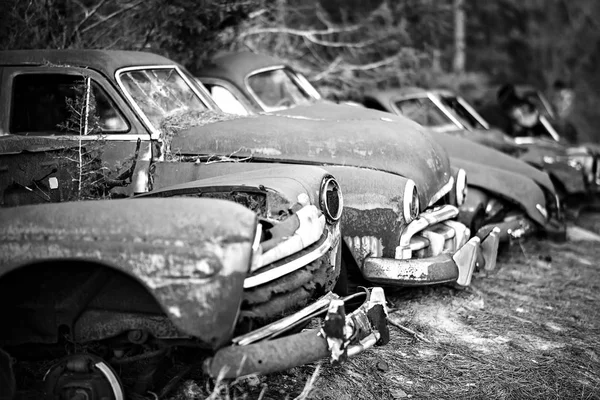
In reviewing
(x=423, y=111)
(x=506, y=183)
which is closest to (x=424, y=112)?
(x=423, y=111)

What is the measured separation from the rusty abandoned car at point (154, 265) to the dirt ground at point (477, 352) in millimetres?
338

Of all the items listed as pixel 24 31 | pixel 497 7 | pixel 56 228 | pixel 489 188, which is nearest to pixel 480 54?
pixel 497 7

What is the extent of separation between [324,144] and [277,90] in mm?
2572

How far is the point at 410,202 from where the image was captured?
6.04m

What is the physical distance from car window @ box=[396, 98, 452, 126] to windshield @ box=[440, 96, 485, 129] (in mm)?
238

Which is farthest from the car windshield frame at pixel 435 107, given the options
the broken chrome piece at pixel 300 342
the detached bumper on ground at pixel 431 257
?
the broken chrome piece at pixel 300 342

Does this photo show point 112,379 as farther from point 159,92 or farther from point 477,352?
point 159,92

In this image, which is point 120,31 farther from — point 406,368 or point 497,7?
point 497,7

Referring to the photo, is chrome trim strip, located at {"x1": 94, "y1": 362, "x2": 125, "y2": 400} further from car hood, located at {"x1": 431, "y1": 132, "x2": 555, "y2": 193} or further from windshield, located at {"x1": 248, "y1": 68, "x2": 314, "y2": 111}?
car hood, located at {"x1": 431, "y1": 132, "x2": 555, "y2": 193}

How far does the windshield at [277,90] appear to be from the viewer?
28.0ft

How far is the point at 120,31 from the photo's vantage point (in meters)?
9.16

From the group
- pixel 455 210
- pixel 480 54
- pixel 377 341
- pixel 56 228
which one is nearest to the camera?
pixel 56 228

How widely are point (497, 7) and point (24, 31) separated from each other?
13811 mm

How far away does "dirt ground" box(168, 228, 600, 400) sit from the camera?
4840 mm
